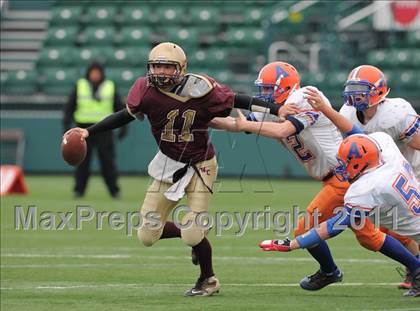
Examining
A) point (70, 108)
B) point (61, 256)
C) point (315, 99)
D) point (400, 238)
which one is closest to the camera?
point (315, 99)

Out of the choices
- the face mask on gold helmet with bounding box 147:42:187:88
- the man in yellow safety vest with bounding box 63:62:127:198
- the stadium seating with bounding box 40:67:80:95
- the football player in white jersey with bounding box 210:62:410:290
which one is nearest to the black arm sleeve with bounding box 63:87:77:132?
the man in yellow safety vest with bounding box 63:62:127:198

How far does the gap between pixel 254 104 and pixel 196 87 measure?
42 cm

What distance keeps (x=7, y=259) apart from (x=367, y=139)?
388 centimetres

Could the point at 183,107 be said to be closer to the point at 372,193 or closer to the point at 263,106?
the point at 263,106

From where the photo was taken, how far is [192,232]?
23.3ft

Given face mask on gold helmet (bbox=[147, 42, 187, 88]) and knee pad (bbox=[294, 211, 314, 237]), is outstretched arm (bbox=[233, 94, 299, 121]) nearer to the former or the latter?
face mask on gold helmet (bbox=[147, 42, 187, 88])

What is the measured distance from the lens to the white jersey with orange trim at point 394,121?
727 cm

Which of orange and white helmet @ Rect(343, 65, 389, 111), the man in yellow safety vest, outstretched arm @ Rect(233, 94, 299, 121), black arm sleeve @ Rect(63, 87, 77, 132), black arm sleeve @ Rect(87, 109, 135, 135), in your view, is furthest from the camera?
black arm sleeve @ Rect(63, 87, 77, 132)

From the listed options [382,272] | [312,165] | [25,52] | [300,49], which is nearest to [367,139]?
[312,165]

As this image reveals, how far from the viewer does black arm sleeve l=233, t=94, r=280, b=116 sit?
7.12 m

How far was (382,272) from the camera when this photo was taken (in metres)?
8.33

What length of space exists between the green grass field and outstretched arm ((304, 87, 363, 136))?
116cm

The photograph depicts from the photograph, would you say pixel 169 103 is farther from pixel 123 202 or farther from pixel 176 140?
pixel 123 202

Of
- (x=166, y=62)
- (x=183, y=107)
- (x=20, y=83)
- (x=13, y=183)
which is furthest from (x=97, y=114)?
(x=166, y=62)
